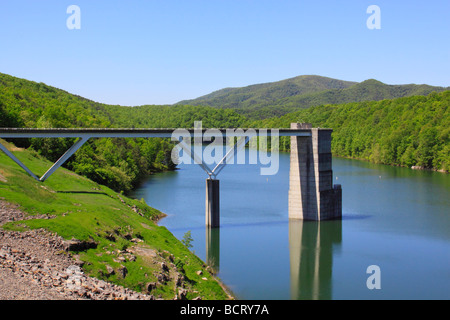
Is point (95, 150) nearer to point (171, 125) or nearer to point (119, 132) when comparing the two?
point (119, 132)

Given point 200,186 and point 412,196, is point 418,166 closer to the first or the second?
point 412,196

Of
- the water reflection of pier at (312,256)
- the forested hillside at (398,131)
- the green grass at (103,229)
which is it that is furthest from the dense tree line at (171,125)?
the water reflection of pier at (312,256)

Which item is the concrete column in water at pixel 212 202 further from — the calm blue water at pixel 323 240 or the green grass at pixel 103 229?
the green grass at pixel 103 229

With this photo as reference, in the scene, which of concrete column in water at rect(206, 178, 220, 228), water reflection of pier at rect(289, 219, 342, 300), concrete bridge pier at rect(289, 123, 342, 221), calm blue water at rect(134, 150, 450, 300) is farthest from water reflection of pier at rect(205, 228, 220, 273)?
concrete bridge pier at rect(289, 123, 342, 221)

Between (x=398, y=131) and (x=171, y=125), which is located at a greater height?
(x=171, y=125)

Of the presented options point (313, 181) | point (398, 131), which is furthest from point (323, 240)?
point (398, 131)
